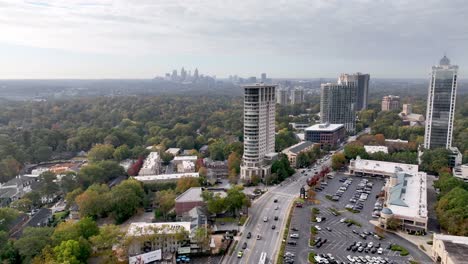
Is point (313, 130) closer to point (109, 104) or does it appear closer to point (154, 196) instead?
point (154, 196)

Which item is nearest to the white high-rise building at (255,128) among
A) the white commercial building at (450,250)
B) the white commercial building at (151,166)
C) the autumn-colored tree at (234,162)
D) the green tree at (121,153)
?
the autumn-colored tree at (234,162)

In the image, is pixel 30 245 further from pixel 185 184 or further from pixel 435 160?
pixel 435 160

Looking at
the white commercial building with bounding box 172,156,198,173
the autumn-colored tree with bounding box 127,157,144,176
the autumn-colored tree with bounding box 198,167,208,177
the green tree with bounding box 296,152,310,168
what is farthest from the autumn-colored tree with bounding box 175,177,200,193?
the green tree with bounding box 296,152,310,168

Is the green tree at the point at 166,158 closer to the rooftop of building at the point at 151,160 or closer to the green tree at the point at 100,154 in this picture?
the rooftop of building at the point at 151,160

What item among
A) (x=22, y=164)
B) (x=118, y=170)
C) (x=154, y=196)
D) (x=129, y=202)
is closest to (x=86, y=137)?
(x=22, y=164)

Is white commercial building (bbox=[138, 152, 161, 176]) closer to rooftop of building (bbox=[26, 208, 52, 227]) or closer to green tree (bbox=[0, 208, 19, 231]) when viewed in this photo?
rooftop of building (bbox=[26, 208, 52, 227])
